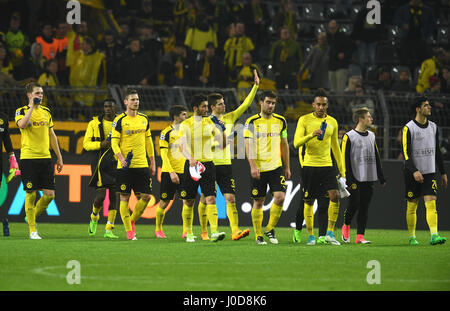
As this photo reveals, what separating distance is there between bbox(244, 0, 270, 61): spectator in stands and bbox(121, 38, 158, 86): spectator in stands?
11.9ft

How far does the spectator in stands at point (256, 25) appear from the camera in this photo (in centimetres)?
2418

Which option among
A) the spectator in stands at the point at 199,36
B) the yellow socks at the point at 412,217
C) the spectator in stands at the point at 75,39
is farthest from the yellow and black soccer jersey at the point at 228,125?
the spectator in stands at the point at 199,36

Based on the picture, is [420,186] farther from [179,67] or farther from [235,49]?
[179,67]

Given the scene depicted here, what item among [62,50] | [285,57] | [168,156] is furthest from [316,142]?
[62,50]

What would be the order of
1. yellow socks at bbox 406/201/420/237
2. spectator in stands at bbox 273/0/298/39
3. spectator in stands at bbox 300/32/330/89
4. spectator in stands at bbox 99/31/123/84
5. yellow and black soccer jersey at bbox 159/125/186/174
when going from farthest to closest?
spectator in stands at bbox 273/0/298/39
spectator in stands at bbox 300/32/330/89
spectator in stands at bbox 99/31/123/84
yellow and black soccer jersey at bbox 159/125/186/174
yellow socks at bbox 406/201/420/237

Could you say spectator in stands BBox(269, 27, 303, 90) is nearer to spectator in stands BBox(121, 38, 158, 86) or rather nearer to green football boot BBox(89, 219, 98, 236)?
spectator in stands BBox(121, 38, 158, 86)

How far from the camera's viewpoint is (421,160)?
47.1ft

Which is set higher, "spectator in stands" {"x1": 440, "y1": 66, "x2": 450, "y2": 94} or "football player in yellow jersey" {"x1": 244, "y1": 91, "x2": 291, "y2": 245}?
"spectator in stands" {"x1": 440, "y1": 66, "x2": 450, "y2": 94}

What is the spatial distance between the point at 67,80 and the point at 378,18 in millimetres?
8135

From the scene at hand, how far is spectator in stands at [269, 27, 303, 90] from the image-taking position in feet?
73.5

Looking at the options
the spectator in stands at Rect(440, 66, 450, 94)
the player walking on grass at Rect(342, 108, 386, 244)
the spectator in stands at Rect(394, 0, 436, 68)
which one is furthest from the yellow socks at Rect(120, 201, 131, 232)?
the spectator in stands at Rect(394, 0, 436, 68)

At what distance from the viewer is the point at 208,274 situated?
386 inches

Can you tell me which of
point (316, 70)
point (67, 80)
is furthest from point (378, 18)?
point (67, 80)

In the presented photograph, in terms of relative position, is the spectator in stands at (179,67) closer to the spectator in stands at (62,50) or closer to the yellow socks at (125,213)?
the spectator in stands at (62,50)
